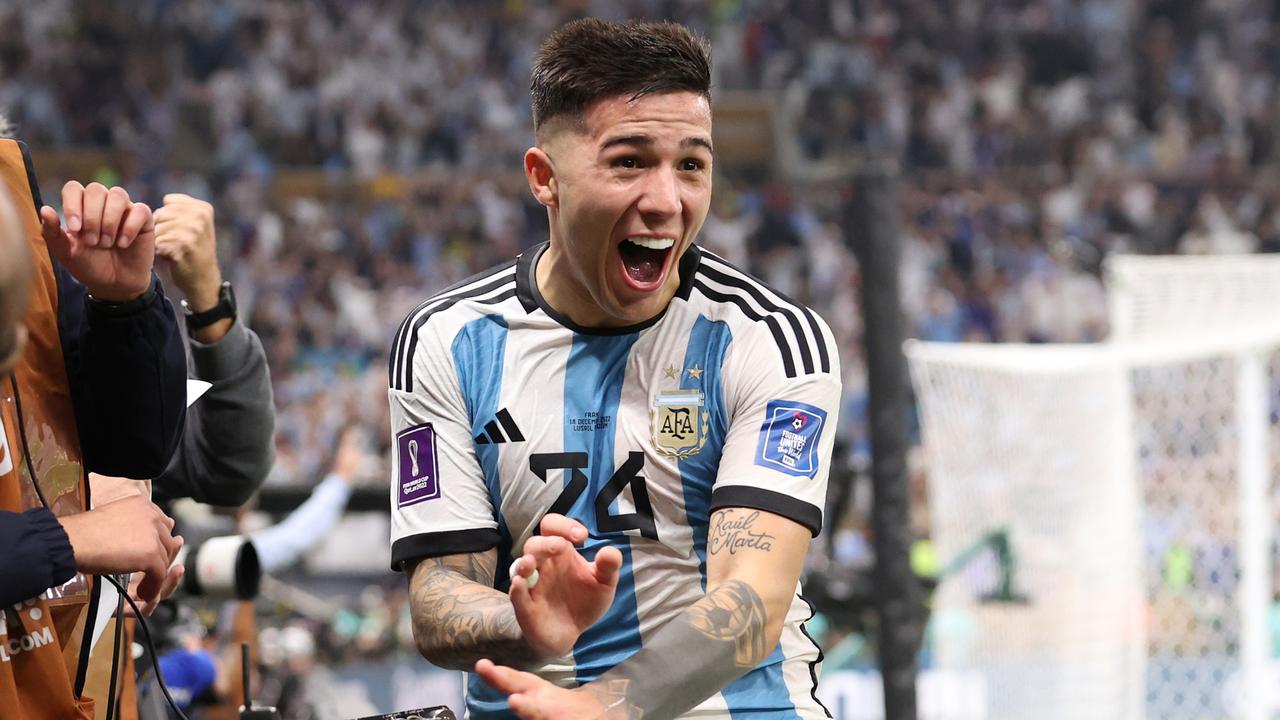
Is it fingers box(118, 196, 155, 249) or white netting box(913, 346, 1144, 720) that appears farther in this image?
white netting box(913, 346, 1144, 720)

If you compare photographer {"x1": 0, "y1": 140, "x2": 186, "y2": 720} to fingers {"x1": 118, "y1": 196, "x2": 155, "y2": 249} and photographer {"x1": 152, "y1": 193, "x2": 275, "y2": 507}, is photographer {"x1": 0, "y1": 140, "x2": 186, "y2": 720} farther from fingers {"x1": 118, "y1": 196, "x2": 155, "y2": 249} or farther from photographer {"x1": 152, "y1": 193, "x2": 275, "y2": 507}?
photographer {"x1": 152, "y1": 193, "x2": 275, "y2": 507}

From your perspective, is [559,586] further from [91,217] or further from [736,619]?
[91,217]

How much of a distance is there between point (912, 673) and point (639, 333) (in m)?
2.49

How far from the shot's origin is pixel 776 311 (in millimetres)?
3043

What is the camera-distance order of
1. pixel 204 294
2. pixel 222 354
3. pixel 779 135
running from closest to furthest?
pixel 204 294 → pixel 222 354 → pixel 779 135

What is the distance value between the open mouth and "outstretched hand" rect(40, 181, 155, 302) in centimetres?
92

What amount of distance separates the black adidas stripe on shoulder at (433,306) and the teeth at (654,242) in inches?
15.4

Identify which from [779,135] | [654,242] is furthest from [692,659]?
[779,135]

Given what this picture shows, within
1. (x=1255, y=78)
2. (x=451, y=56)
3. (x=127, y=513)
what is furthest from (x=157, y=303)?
(x=1255, y=78)

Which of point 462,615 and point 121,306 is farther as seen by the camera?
point 462,615

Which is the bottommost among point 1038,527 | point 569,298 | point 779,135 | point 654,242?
point 1038,527

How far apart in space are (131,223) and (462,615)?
2.94ft

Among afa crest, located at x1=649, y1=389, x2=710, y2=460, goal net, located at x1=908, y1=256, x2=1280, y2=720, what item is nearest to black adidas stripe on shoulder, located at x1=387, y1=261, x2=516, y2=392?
afa crest, located at x1=649, y1=389, x2=710, y2=460

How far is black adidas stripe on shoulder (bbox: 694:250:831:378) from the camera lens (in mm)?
2953
